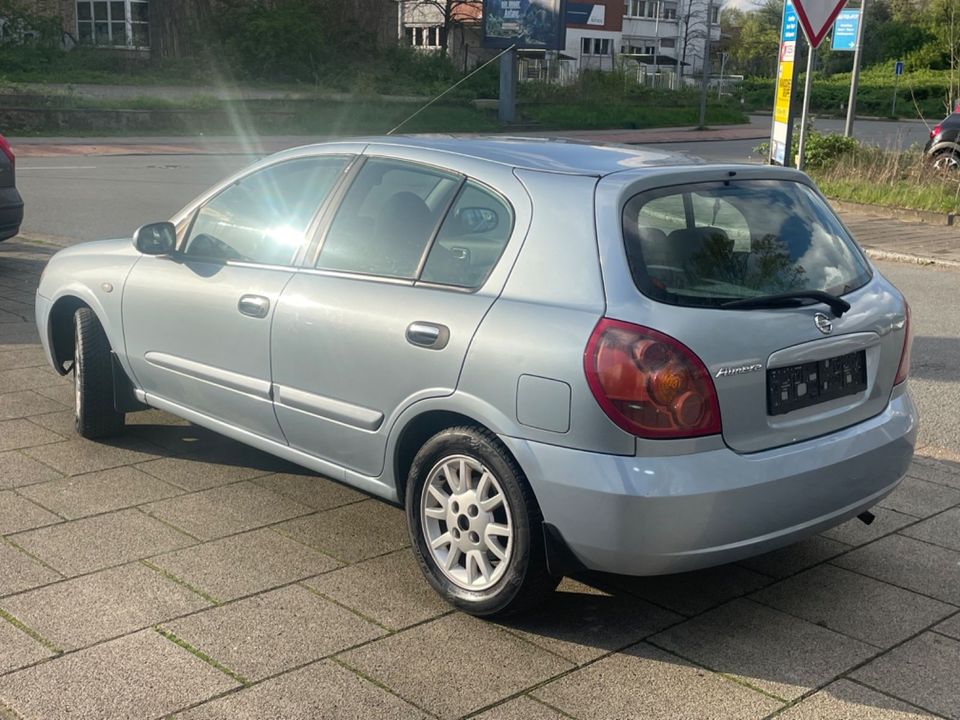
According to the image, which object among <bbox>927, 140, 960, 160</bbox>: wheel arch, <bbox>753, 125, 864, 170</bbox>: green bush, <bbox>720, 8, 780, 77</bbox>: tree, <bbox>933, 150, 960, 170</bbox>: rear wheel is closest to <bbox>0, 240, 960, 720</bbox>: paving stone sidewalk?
<bbox>933, 150, 960, 170</bbox>: rear wheel

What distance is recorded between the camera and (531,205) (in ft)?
13.1

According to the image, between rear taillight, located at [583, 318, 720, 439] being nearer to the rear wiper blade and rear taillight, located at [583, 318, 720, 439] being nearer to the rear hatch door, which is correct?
the rear hatch door

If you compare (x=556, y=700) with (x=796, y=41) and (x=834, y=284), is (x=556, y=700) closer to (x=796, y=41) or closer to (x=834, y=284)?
(x=834, y=284)

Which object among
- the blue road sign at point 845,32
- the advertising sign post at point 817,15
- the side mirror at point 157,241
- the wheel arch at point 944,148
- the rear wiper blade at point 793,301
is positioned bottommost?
the wheel arch at point 944,148

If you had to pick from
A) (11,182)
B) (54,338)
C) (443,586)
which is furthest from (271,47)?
(443,586)

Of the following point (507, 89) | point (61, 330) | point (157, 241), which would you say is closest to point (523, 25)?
point (507, 89)

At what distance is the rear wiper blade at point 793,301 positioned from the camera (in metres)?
3.79

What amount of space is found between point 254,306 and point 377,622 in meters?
1.51

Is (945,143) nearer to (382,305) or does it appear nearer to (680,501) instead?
(382,305)

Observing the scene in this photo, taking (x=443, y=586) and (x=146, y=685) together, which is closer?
(x=146, y=685)

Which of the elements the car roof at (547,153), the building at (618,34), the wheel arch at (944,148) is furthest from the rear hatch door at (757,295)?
the building at (618,34)

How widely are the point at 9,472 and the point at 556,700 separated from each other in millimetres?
3094

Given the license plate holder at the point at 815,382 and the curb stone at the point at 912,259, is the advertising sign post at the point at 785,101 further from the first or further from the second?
the license plate holder at the point at 815,382

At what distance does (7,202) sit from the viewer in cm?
1061
